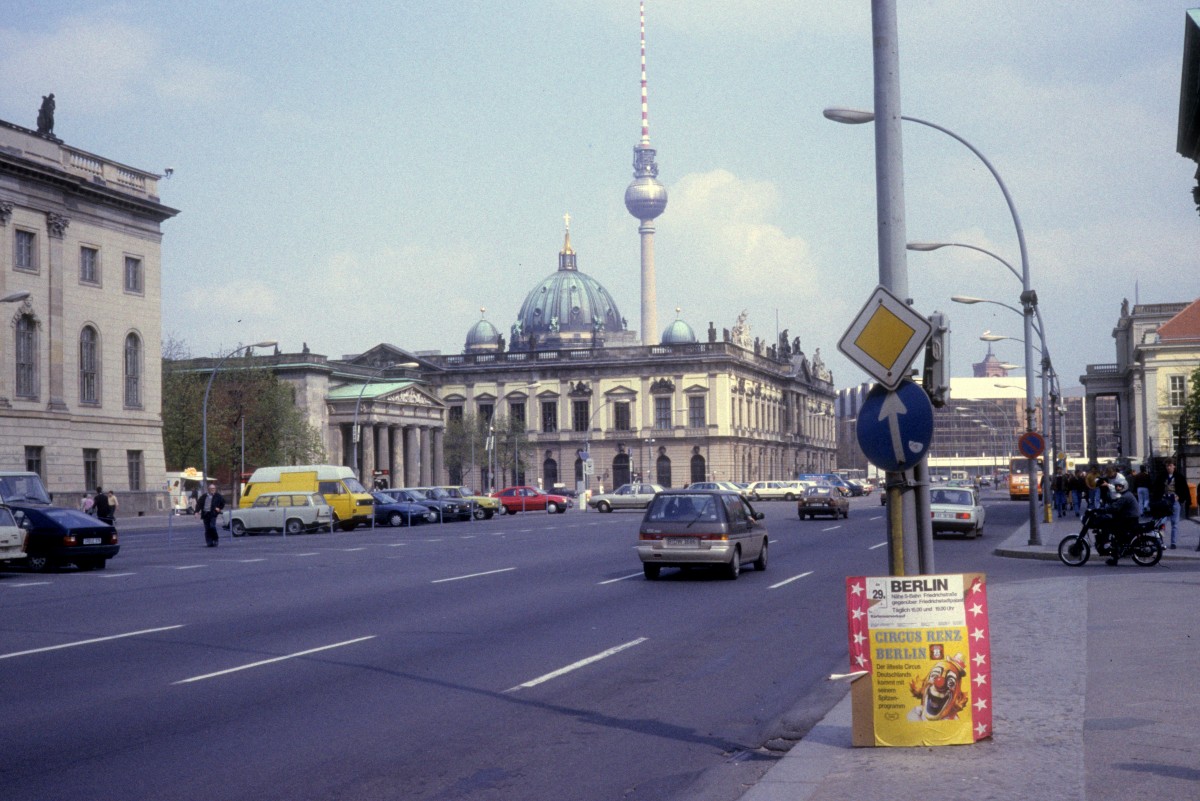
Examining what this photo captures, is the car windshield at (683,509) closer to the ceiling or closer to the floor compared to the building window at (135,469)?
closer to the floor

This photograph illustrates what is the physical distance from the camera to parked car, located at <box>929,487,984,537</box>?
35.4m

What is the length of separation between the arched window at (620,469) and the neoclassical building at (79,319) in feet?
223

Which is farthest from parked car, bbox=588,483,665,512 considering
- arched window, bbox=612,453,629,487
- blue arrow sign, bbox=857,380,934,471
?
blue arrow sign, bbox=857,380,934,471

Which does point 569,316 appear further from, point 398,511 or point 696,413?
point 398,511

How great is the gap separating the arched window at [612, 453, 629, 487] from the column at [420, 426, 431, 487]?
2332cm

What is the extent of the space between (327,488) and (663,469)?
79909 millimetres

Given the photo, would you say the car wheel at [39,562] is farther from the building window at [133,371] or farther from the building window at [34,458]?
the building window at [133,371]

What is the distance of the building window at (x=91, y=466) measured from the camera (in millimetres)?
61156

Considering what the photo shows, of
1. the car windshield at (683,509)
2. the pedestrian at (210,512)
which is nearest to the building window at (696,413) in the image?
the pedestrian at (210,512)

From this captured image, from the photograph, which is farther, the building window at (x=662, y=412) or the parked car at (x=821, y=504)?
the building window at (x=662, y=412)

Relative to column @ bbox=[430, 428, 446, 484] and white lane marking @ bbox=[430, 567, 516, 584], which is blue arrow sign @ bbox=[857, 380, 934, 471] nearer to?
white lane marking @ bbox=[430, 567, 516, 584]

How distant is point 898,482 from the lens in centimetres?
843

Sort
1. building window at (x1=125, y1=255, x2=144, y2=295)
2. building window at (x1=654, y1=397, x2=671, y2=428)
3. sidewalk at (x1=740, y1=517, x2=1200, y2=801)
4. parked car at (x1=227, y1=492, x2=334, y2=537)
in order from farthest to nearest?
building window at (x1=654, y1=397, x2=671, y2=428) → building window at (x1=125, y1=255, x2=144, y2=295) → parked car at (x1=227, y1=492, x2=334, y2=537) → sidewalk at (x1=740, y1=517, x2=1200, y2=801)

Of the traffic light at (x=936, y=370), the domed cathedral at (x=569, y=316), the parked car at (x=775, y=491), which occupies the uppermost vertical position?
the domed cathedral at (x=569, y=316)
